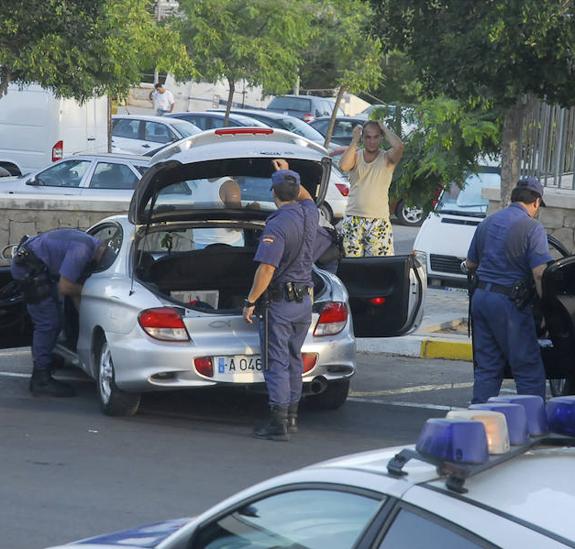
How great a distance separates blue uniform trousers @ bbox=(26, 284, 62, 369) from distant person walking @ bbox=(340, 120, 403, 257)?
3.02 m

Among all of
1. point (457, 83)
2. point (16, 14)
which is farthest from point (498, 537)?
point (16, 14)

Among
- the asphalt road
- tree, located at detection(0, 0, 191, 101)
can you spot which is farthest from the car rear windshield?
the asphalt road

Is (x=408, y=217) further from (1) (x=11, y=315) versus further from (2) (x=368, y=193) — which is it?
(1) (x=11, y=315)

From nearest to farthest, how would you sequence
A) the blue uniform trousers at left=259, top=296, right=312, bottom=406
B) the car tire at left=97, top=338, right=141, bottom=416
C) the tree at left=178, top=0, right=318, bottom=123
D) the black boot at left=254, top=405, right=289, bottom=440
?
the blue uniform trousers at left=259, top=296, right=312, bottom=406 → the black boot at left=254, top=405, right=289, bottom=440 → the car tire at left=97, top=338, right=141, bottom=416 → the tree at left=178, top=0, right=318, bottom=123

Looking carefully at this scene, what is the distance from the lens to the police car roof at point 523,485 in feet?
9.82

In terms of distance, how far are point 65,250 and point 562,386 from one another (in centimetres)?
363

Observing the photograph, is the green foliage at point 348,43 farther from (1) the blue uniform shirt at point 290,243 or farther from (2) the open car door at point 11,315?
(1) the blue uniform shirt at point 290,243

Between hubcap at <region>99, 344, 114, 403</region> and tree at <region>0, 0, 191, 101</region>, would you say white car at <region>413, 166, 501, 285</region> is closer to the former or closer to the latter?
tree at <region>0, 0, 191, 101</region>

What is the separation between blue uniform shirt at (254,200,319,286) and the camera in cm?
813

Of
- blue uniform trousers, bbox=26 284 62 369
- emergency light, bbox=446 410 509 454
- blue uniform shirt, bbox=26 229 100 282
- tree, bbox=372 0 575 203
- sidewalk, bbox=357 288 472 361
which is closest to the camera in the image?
emergency light, bbox=446 410 509 454

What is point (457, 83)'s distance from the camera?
10922 millimetres

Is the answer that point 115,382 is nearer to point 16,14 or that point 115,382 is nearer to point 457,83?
point 457,83

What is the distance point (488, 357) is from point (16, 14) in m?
8.09

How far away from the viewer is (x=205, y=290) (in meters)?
9.70
